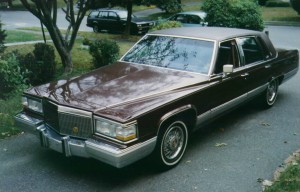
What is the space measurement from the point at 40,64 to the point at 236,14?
388 inches

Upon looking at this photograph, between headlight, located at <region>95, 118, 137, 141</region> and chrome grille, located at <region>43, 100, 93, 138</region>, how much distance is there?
0.44 feet

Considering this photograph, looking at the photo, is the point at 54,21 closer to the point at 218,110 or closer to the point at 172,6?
the point at 218,110

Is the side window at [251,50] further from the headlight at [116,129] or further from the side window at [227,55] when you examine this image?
the headlight at [116,129]

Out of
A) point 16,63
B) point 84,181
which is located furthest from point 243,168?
point 16,63

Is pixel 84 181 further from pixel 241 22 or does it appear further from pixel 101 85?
pixel 241 22

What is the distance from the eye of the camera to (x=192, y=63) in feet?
19.0

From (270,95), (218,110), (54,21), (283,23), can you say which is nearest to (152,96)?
(218,110)

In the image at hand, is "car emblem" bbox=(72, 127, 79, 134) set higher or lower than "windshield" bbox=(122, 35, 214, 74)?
lower

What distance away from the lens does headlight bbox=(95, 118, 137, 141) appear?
4254 mm

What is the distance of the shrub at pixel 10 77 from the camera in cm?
812

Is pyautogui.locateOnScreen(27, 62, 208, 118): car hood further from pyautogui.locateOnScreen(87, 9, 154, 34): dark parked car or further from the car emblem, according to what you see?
pyautogui.locateOnScreen(87, 9, 154, 34): dark parked car

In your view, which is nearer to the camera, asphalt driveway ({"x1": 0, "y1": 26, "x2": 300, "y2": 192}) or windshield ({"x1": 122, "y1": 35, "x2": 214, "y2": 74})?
asphalt driveway ({"x1": 0, "y1": 26, "x2": 300, "y2": 192})

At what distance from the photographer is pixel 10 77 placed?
8.29m

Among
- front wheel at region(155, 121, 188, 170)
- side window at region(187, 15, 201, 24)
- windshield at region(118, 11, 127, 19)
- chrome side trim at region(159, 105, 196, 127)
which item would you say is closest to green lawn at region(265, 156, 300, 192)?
front wheel at region(155, 121, 188, 170)
